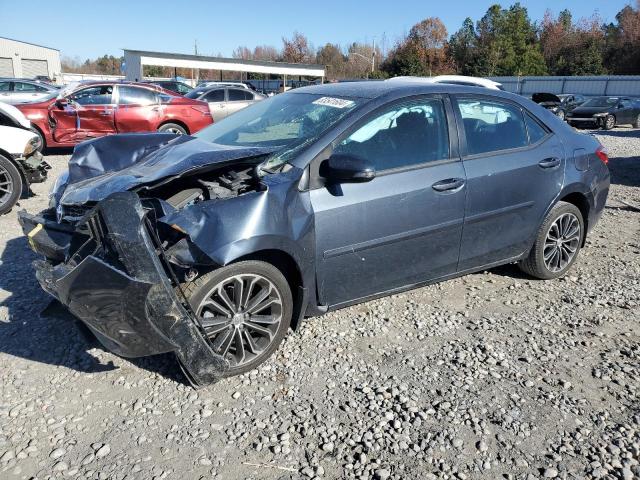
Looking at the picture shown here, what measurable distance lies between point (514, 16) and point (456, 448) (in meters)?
61.6

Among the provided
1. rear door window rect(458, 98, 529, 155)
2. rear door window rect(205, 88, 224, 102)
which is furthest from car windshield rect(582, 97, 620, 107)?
rear door window rect(458, 98, 529, 155)

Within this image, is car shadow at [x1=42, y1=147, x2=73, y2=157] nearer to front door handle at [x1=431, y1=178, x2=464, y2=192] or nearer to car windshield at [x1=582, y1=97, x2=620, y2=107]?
front door handle at [x1=431, y1=178, x2=464, y2=192]

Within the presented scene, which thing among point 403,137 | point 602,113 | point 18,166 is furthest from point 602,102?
point 18,166

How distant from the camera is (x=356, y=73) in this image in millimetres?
65188

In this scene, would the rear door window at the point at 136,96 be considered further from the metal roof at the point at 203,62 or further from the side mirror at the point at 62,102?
the metal roof at the point at 203,62

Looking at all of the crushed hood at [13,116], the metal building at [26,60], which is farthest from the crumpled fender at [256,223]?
the metal building at [26,60]

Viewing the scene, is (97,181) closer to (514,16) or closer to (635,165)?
(635,165)

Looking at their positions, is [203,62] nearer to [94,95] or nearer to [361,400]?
[94,95]

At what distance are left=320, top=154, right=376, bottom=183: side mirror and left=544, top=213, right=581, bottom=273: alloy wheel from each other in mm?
2165

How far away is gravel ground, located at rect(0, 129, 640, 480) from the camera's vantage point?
2.50 metres

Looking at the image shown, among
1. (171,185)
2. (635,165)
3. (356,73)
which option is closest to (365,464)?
(171,185)

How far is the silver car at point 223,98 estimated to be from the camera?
1633 cm

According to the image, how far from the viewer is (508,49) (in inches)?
2060

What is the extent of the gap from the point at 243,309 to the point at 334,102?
1.69 meters
